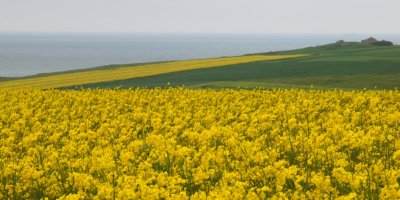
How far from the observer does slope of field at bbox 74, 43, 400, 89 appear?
3925 cm

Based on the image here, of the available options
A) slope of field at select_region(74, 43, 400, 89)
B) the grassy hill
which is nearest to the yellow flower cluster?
slope of field at select_region(74, 43, 400, 89)

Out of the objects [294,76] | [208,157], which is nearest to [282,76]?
[294,76]

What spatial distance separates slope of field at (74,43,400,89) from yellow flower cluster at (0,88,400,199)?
17587mm

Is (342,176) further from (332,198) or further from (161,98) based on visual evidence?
(161,98)

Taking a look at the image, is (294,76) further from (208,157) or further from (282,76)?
(208,157)

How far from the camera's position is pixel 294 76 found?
153 ft

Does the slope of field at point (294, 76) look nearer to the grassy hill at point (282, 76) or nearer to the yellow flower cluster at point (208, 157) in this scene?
the grassy hill at point (282, 76)

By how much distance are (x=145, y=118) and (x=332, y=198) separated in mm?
10791

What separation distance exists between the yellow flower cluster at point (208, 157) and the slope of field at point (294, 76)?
17587mm

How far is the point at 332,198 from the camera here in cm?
852

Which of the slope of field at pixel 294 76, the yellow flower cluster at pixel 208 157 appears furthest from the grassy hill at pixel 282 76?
the yellow flower cluster at pixel 208 157

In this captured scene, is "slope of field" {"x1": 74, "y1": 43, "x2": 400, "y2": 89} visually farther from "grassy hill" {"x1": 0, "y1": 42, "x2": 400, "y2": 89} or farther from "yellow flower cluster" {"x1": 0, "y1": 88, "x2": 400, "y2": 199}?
"yellow flower cluster" {"x1": 0, "y1": 88, "x2": 400, "y2": 199}

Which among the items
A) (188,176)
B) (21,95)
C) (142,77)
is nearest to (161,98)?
(21,95)

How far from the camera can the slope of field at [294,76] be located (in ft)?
129
